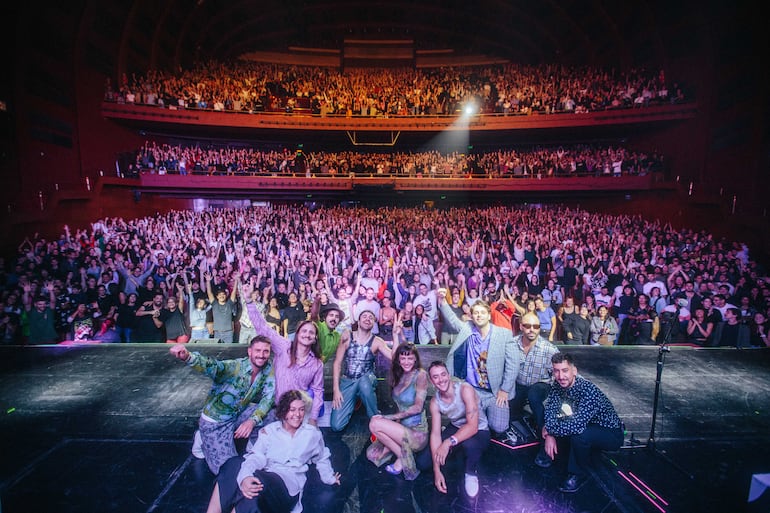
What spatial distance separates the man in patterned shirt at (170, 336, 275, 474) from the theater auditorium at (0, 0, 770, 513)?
0.03 m

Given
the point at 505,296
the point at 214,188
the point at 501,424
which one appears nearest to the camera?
the point at 501,424

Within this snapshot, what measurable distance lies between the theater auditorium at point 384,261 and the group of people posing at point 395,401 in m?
0.03

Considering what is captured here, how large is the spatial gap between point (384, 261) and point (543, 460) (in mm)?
5471

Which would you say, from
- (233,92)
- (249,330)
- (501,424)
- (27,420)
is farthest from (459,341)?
(233,92)

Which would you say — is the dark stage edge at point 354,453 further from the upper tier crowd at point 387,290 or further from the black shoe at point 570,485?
the upper tier crowd at point 387,290

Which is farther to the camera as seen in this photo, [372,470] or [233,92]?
[233,92]

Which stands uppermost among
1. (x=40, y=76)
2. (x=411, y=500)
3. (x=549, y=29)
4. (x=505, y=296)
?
(x=549, y=29)

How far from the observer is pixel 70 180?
14359 mm

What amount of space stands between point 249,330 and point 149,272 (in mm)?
3219

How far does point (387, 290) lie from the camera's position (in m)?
6.44

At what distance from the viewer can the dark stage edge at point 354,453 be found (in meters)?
2.87

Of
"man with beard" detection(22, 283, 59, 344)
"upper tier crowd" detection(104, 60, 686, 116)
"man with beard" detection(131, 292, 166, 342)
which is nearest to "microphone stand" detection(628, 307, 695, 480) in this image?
"man with beard" detection(131, 292, 166, 342)

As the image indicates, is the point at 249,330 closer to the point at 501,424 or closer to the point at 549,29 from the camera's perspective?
the point at 501,424

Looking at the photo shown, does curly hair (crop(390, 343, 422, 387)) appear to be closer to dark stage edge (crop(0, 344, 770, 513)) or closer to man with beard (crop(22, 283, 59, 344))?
dark stage edge (crop(0, 344, 770, 513))
